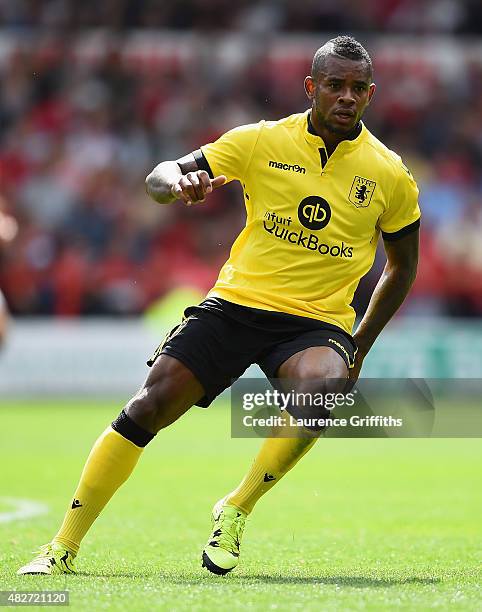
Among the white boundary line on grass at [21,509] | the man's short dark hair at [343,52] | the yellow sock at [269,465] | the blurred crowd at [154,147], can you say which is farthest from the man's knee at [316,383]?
the blurred crowd at [154,147]

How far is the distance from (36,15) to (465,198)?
7620 mm

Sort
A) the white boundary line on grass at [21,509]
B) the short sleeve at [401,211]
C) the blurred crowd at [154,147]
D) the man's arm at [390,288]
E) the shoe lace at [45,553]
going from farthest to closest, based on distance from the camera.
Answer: the blurred crowd at [154,147] < the white boundary line on grass at [21,509] < the man's arm at [390,288] < the short sleeve at [401,211] < the shoe lace at [45,553]

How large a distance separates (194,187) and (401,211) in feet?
4.01

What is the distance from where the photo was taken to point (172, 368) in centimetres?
576

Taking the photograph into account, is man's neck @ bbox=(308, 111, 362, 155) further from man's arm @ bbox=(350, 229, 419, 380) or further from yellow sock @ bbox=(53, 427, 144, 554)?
yellow sock @ bbox=(53, 427, 144, 554)

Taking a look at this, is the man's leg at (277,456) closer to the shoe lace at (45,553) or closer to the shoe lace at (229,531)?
the shoe lace at (229,531)

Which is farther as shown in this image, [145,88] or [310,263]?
[145,88]

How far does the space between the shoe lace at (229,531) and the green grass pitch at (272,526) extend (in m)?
0.12

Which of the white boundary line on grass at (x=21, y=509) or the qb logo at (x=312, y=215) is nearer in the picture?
the qb logo at (x=312, y=215)

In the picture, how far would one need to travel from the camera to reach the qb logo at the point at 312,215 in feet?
19.5

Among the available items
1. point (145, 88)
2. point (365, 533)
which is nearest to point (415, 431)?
point (365, 533)

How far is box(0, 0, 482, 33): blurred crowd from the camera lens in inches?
803

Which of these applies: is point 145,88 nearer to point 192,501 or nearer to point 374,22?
point 374,22

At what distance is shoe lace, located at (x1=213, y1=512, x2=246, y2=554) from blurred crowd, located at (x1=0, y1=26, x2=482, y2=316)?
10136 millimetres
